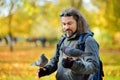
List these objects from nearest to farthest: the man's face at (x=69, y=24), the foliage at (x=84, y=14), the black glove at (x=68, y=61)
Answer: the black glove at (x=68, y=61)
the man's face at (x=69, y=24)
the foliage at (x=84, y=14)

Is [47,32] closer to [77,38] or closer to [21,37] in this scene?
[21,37]

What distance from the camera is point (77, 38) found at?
4.38 metres

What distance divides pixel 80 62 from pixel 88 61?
18 cm

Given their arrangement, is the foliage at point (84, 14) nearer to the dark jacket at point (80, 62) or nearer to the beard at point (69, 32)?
the dark jacket at point (80, 62)

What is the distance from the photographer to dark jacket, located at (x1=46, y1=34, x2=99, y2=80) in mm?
Result: 3924

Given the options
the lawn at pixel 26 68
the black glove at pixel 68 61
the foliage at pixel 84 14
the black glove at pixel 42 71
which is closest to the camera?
the black glove at pixel 68 61

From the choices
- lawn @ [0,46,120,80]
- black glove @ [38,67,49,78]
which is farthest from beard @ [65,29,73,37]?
lawn @ [0,46,120,80]

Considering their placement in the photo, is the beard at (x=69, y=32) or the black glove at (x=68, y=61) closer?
the black glove at (x=68, y=61)

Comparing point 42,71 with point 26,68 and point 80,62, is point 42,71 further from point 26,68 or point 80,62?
point 26,68

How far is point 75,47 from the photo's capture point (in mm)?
4301

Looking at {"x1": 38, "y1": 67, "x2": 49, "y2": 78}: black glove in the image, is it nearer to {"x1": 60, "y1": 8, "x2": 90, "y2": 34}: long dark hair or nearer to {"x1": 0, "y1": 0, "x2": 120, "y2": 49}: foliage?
{"x1": 60, "y1": 8, "x2": 90, "y2": 34}: long dark hair

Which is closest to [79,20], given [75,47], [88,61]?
[75,47]

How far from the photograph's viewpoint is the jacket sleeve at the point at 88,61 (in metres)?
3.89

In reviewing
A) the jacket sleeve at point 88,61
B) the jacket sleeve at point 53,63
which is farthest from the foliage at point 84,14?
the jacket sleeve at point 88,61
